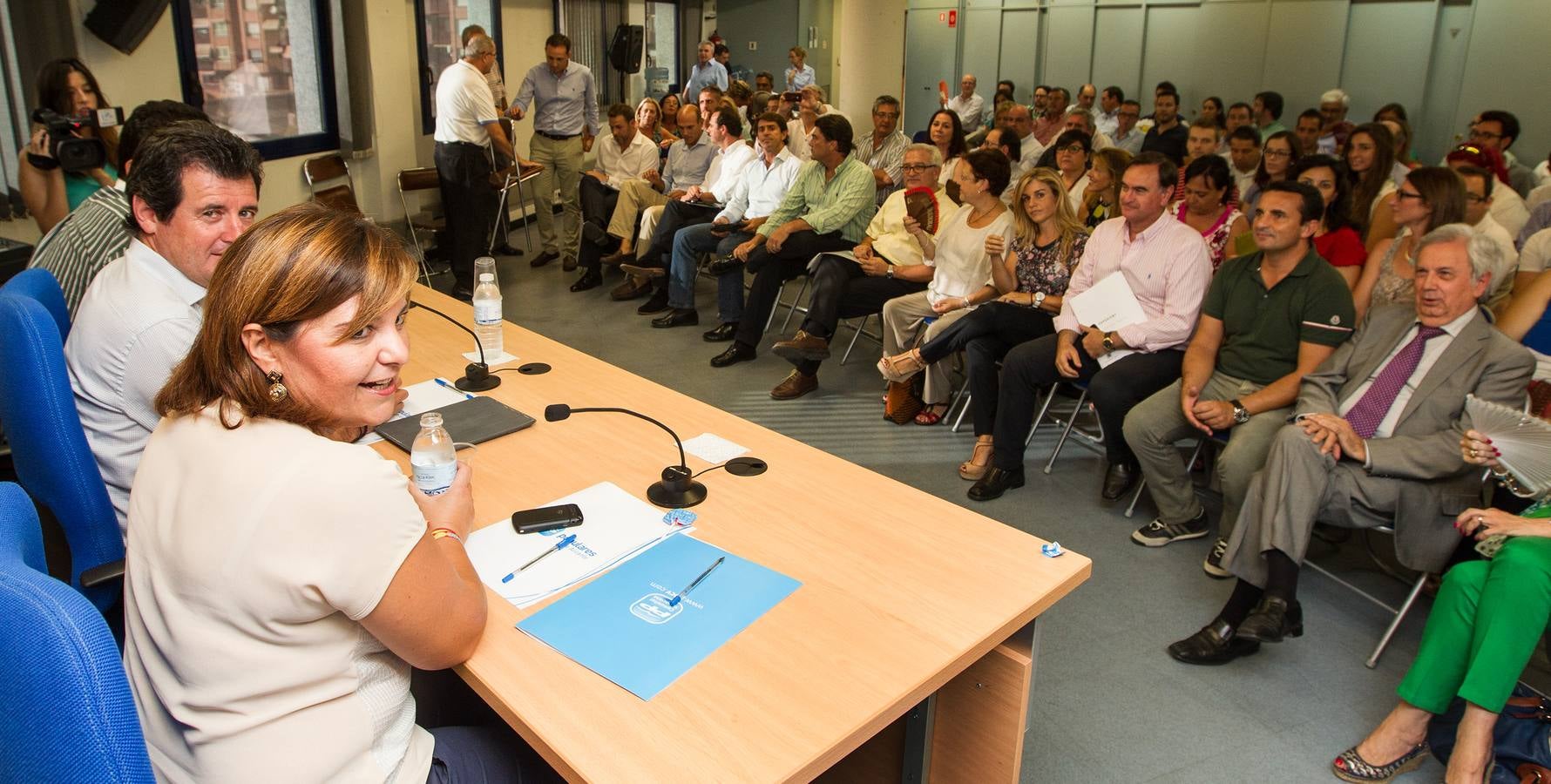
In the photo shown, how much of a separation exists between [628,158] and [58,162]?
12.8ft

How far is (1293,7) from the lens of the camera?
9586 mm

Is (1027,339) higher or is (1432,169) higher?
(1432,169)

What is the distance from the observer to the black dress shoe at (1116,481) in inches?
153

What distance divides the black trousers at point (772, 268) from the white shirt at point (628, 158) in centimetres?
199

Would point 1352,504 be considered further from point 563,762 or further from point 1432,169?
point 563,762

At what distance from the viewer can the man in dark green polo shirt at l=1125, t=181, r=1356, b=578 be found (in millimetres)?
3363

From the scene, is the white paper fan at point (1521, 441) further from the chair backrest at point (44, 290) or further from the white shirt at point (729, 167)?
the white shirt at point (729, 167)

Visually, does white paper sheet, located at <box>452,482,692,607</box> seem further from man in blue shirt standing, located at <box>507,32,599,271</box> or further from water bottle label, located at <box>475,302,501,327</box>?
man in blue shirt standing, located at <box>507,32,599,271</box>

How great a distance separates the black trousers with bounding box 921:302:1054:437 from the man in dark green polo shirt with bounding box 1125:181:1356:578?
71 cm

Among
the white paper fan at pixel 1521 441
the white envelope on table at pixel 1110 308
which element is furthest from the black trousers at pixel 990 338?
the white paper fan at pixel 1521 441

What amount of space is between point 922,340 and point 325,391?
3452mm

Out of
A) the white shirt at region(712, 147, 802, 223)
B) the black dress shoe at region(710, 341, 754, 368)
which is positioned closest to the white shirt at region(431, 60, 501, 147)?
the white shirt at region(712, 147, 802, 223)

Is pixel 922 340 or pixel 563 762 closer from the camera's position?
pixel 563 762

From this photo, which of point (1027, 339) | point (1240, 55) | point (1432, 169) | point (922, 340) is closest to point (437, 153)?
point (922, 340)
